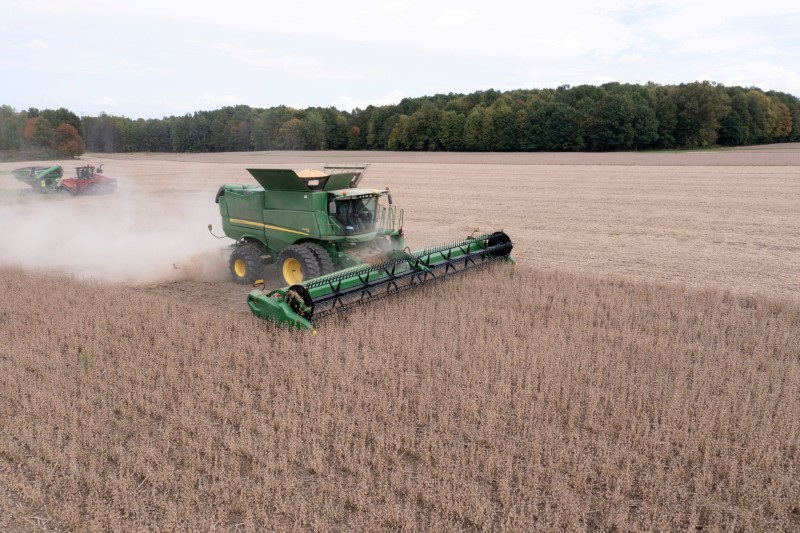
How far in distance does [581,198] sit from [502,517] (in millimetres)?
20604

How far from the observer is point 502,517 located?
12.8ft

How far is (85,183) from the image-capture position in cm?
2539

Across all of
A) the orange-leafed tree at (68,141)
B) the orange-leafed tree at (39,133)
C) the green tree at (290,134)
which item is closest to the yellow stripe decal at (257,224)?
the orange-leafed tree at (39,133)

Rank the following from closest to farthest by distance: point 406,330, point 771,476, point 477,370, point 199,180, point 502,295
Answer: point 771,476, point 477,370, point 406,330, point 502,295, point 199,180

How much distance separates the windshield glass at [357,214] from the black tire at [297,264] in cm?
81

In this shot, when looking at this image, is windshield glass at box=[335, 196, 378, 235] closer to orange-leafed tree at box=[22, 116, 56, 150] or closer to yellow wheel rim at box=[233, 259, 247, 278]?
yellow wheel rim at box=[233, 259, 247, 278]

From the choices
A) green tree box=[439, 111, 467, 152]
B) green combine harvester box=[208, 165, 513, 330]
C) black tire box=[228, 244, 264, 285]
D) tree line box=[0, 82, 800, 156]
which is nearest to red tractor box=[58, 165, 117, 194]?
green combine harvester box=[208, 165, 513, 330]

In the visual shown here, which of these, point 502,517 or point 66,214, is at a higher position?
point 66,214

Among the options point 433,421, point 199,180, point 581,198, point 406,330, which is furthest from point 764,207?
point 199,180

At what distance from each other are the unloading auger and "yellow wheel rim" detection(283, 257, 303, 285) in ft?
2.70

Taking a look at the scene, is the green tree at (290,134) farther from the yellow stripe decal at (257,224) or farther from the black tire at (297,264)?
the black tire at (297,264)

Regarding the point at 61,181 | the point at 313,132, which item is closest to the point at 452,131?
the point at 313,132

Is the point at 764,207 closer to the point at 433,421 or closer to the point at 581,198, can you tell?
the point at 581,198

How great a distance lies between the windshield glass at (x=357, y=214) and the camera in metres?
9.31
